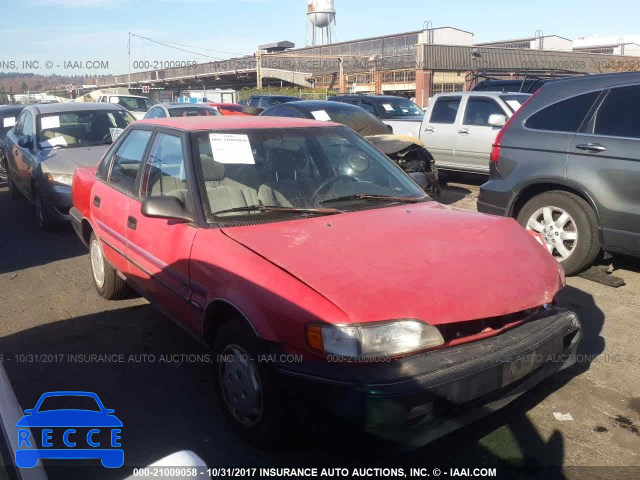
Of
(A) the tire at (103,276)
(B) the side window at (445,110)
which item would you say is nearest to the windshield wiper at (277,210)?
(A) the tire at (103,276)

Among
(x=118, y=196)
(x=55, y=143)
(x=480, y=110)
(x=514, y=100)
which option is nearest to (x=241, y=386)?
(x=118, y=196)

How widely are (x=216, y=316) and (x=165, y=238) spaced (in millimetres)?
731

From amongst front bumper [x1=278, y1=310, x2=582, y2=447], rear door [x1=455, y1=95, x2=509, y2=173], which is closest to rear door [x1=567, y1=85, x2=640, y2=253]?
front bumper [x1=278, y1=310, x2=582, y2=447]

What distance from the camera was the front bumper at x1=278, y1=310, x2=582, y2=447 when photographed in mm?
2340

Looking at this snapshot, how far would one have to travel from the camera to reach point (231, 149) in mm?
3646

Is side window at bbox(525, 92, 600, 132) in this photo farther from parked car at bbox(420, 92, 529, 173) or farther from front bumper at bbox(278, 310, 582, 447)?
parked car at bbox(420, 92, 529, 173)

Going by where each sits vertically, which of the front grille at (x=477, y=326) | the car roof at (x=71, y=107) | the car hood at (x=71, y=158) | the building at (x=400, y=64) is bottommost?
the front grille at (x=477, y=326)

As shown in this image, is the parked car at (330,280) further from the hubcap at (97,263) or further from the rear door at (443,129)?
the rear door at (443,129)

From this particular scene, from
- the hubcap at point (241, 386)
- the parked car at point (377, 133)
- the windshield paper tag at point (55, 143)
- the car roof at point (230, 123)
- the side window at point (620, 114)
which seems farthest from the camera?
the parked car at point (377, 133)

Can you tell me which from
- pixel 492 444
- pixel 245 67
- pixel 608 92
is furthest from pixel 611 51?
pixel 492 444

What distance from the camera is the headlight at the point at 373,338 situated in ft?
8.05

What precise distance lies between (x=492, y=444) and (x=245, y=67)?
42.2 metres

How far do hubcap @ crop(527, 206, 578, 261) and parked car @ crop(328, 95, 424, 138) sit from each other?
6.51 metres

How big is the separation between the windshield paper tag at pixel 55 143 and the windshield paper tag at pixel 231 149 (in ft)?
17.7
